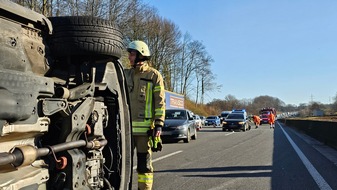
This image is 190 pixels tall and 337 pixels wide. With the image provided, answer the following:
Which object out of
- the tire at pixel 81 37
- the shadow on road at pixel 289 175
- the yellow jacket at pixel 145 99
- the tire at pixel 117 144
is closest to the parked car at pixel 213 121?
the shadow on road at pixel 289 175

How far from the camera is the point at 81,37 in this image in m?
3.80

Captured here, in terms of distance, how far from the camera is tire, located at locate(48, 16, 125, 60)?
3.74 metres

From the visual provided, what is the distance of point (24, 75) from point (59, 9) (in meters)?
26.4

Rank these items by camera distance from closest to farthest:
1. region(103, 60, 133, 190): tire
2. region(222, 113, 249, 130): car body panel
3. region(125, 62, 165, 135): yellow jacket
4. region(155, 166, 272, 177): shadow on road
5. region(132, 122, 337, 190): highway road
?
region(103, 60, 133, 190): tire < region(125, 62, 165, 135): yellow jacket < region(132, 122, 337, 190): highway road < region(155, 166, 272, 177): shadow on road < region(222, 113, 249, 130): car body panel

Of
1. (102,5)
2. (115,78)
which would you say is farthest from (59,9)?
(115,78)

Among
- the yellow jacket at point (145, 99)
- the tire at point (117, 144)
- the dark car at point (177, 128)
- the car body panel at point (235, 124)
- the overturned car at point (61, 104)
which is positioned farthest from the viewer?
the car body panel at point (235, 124)

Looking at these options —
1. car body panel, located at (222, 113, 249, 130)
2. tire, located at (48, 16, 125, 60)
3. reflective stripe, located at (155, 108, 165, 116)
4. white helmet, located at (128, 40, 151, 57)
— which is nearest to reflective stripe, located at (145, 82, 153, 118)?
reflective stripe, located at (155, 108, 165, 116)

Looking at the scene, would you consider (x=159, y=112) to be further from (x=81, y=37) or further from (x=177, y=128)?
(x=177, y=128)

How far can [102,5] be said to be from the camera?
3131 centimetres

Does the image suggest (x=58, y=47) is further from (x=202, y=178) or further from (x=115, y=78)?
(x=202, y=178)

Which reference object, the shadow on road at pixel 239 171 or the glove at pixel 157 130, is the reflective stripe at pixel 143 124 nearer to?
the glove at pixel 157 130

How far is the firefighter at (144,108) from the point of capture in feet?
16.3

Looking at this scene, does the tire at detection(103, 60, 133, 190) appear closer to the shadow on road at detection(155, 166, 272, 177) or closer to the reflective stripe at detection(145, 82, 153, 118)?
the reflective stripe at detection(145, 82, 153, 118)

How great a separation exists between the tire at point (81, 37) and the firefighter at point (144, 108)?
1.13 metres
